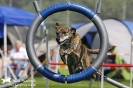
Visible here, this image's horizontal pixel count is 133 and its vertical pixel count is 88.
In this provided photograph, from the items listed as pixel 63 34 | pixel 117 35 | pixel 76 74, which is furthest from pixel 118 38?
pixel 63 34

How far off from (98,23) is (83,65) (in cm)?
84

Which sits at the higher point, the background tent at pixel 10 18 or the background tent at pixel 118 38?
the background tent at pixel 10 18

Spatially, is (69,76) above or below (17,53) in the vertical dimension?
below

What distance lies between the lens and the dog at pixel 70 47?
329 inches

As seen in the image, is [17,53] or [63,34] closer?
[63,34]

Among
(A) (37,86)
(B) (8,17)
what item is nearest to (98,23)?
(A) (37,86)

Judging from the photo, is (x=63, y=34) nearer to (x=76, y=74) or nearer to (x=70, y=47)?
(x=70, y=47)

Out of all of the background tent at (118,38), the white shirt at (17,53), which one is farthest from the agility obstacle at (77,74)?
the background tent at (118,38)

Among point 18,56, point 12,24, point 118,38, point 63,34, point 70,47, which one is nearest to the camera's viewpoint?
point 63,34

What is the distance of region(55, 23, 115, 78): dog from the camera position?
837 cm

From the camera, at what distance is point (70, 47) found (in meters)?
8.48

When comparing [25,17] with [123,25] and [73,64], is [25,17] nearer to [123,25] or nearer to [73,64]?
[123,25]

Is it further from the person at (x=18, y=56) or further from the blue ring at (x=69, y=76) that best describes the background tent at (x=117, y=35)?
the blue ring at (x=69, y=76)

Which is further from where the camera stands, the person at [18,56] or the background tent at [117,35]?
the background tent at [117,35]
